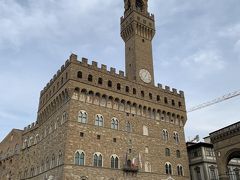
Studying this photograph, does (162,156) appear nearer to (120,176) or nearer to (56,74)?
(120,176)

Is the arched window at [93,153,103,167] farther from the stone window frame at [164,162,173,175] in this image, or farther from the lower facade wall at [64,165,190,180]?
the stone window frame at [164,162,173,175]

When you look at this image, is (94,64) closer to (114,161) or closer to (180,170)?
(114,161)

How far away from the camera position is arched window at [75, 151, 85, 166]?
31197 mm

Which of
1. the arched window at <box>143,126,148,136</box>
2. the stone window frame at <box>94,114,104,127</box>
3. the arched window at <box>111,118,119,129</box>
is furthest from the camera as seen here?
the arched window at <box>143,126,148,136</box>

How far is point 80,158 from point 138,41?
71.8 feet

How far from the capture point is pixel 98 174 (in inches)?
1255

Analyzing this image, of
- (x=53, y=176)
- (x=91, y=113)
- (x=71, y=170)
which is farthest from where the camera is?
(x=91, y=113)

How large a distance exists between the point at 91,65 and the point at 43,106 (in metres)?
11.5

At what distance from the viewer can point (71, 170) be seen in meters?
30.2

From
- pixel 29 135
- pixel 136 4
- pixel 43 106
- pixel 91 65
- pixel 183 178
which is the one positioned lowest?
pixel 183 178

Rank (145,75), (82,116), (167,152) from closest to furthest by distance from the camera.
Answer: (82,116) → (167,152) → (145,75)

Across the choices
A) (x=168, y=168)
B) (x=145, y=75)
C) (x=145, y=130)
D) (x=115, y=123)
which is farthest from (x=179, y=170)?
(x=145, y=75)

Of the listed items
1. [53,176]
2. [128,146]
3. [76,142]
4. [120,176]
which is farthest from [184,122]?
[53,176]

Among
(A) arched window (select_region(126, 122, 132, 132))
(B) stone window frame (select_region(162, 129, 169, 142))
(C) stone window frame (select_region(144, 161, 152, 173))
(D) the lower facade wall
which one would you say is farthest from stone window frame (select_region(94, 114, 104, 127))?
(B) stone window frame (select_region(162, 129, 169, 142))
